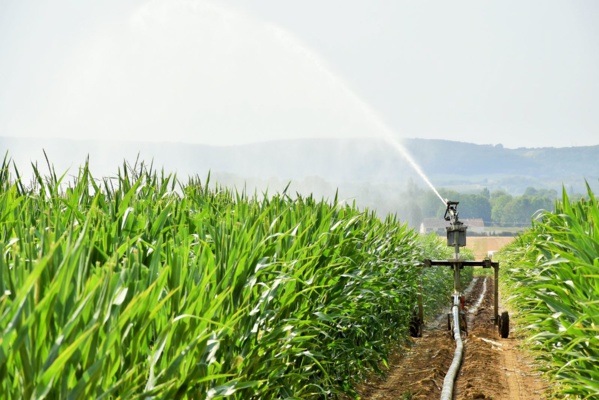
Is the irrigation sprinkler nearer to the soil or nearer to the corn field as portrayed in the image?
the soil

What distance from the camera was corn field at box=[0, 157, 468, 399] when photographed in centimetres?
238

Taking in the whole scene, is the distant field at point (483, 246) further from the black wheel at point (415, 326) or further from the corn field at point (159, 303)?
the corn field at point (159, 303)

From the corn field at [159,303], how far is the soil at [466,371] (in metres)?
1.32

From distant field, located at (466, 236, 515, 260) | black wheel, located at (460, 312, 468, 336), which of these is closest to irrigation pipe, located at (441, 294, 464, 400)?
black wheel, located at (460, 312, 468, 336)

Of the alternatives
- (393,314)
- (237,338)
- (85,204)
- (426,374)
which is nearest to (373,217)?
(393,314)

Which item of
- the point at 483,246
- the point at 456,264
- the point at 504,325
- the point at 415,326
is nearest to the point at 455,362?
the point at 456,264

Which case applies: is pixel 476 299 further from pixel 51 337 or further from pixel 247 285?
pixel 51 337

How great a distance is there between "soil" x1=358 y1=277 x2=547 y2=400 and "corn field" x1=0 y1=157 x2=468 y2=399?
4.32ft

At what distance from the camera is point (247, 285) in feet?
13.2

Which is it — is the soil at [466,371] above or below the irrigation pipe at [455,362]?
below

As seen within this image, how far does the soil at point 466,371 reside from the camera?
8797 millimetres

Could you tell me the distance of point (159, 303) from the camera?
2.61 meters

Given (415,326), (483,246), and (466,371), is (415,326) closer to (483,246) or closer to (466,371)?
(466,371)

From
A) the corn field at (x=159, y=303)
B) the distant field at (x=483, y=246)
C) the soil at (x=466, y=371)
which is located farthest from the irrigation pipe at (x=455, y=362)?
the distant field at (x=483, y=246)
